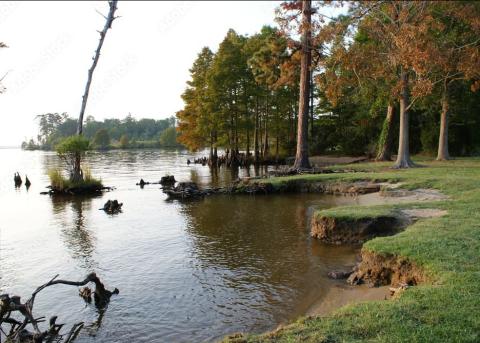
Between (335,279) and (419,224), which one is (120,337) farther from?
(419,224)

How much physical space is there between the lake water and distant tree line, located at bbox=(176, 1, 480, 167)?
8.08 metres

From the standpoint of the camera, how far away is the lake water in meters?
7.13

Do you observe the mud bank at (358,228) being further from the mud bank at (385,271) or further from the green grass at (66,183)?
the green grass at (66,183)

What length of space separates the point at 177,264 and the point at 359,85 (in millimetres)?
17051

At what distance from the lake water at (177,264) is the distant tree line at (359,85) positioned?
8.08 m

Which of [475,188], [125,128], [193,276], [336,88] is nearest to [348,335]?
[193,276]

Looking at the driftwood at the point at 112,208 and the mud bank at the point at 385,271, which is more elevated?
the mud bank at the point at 385,271

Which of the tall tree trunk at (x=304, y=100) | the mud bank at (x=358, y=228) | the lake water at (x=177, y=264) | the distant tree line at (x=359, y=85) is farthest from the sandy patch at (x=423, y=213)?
the tall tree trunk at (x=304, y=100)


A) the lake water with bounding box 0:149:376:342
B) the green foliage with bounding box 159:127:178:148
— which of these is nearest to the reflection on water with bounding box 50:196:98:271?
the lake water with bounding box 0:149:376:342

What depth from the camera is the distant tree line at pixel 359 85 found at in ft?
65.5

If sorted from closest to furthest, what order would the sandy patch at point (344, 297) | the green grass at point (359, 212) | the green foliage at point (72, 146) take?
the sandy patch at point (344, 297), the green grass at point (359, 212), the green foliage at point (72, 146)

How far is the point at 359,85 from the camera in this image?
76.9ft

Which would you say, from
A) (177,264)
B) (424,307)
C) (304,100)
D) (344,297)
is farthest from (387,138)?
(424,307)

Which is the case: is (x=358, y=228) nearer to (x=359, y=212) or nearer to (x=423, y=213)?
(x=359, y=212)
